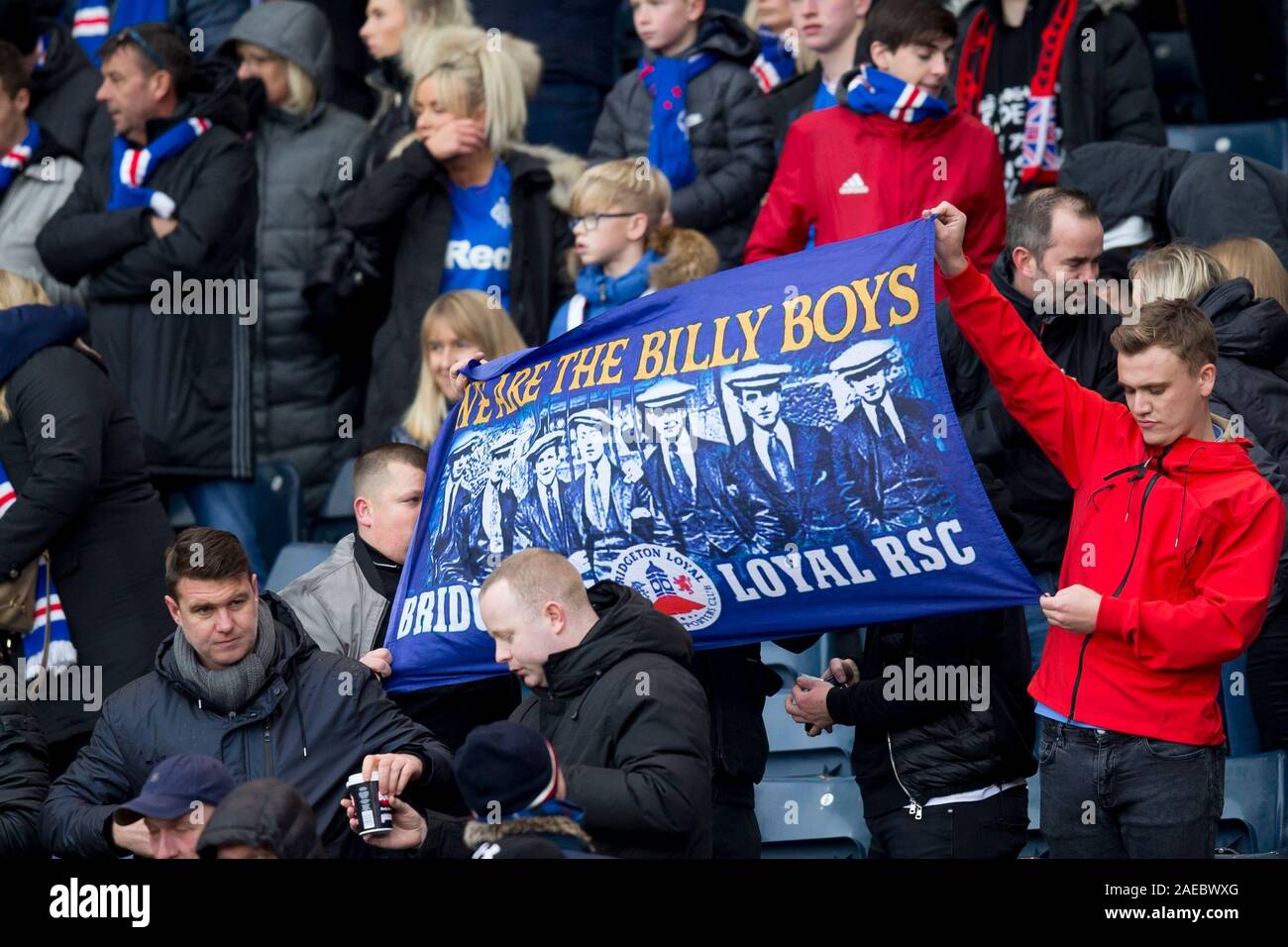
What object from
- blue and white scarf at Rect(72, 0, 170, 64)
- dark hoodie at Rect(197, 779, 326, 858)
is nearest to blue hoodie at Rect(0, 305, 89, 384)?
dark hoodie at Rect(197, 779, 326, 858)

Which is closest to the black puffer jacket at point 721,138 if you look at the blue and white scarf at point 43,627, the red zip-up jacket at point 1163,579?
the blue and white scarf at point 43,627

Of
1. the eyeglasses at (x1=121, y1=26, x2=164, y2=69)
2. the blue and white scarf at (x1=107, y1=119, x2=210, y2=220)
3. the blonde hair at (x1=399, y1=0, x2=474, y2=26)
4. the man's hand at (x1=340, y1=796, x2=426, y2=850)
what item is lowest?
the man's hand at (x1=340, y1=796, x2=426, y2=850)

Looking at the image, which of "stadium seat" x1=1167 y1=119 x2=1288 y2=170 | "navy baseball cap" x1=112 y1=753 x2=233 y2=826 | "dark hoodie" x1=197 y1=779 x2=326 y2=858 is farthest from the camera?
"stadium seat" x1=1167 y1=119 x2=1288 y2=170

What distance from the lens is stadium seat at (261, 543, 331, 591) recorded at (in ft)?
26.9

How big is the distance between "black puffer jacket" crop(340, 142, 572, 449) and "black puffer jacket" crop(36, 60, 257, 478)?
55cm

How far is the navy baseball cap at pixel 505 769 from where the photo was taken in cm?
463

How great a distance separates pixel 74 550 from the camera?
7.00 metres

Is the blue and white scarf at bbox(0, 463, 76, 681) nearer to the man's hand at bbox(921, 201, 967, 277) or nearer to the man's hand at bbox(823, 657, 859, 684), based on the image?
the man's hand at bbox(823, 657, 859, 684)

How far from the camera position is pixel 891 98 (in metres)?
7.46

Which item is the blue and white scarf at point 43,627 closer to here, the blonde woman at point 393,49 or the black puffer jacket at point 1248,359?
the blonde woman at point 393,49
